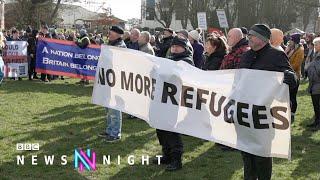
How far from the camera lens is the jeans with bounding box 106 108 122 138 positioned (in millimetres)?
8539

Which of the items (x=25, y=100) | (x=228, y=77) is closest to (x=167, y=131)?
(x=228, y=77)

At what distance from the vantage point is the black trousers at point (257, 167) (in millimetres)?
5570

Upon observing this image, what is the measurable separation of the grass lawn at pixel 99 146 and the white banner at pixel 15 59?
16.0ft

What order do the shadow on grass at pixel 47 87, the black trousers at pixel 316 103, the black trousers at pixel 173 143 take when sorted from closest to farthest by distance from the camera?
the black trousers at pixel 173 143 → the black trousers at pixel 316 103 → the shadow on grass at pixel 47 87

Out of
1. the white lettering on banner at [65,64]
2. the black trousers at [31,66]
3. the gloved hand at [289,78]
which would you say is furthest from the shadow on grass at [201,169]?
the black trousers at [31,66]

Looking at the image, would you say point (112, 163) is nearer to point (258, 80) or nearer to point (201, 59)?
point (258, 80)

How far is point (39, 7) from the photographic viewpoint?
53688 mm

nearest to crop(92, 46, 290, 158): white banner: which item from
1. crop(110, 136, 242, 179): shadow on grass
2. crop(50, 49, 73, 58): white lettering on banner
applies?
crop(110, 136, 242, 179): shadow on grass

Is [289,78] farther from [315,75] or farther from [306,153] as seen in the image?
[315,75]

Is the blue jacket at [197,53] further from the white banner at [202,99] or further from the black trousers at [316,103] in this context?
the white banner at [202,99]

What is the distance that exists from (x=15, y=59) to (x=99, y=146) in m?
11.1

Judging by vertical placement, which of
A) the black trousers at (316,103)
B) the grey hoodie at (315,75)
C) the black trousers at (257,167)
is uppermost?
the grey hoodie at (315,75)

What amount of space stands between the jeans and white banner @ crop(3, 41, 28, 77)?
1049 cm

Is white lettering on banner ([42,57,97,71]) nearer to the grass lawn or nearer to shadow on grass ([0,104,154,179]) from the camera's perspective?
the grass lawn
